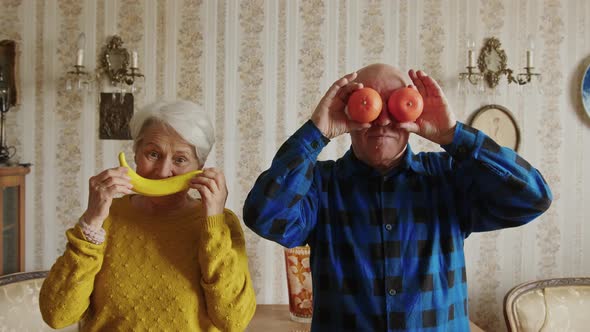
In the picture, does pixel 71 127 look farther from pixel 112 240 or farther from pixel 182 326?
pixel 182 326

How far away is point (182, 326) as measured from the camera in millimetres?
1182

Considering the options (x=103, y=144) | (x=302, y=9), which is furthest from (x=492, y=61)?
(x=103, y=144)

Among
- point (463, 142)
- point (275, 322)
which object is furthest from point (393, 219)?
point (275, 322)

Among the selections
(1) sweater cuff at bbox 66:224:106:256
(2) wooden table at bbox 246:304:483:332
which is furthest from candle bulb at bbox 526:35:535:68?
(1) sweater cuff at bbox 66:224:106:256

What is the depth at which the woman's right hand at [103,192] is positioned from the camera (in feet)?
3.83

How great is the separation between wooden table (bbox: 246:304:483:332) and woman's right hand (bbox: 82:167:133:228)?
3.86 feet

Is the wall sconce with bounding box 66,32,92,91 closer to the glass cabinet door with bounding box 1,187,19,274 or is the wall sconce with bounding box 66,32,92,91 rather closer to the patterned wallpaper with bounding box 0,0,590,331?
the patterned wallpaper with bounding box 0,0,590,331

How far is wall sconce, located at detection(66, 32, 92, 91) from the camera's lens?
8.39ft

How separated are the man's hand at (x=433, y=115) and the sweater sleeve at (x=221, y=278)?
532 millimetres

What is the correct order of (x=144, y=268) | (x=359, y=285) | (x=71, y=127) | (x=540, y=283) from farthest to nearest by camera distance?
1. (x=71, y=127)
2. (x=540, y=283)
3. (x=144, y=268)
4. (x=359, y=285)

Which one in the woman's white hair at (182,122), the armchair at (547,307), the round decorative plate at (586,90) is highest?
the round decorative plate at (586,90)

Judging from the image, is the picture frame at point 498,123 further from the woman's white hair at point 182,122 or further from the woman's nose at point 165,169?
the woman's nose at point 165,169

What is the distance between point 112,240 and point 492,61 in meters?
2.43

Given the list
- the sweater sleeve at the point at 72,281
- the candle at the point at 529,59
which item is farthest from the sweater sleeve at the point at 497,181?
the candle at the point at 529,59
